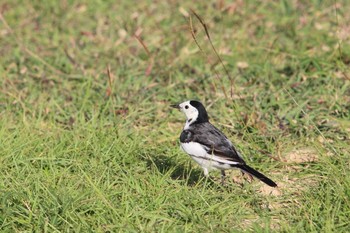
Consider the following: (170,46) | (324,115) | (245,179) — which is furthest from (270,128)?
(170,46)

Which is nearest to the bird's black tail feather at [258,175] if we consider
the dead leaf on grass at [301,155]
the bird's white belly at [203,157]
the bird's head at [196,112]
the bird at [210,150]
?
the bird at [210,150]

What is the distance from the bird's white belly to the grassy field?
0.42ft

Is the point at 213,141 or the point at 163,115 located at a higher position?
the point at 213,141

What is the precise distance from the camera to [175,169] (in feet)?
20.5

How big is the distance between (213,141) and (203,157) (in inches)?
6.7

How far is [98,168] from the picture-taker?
5992mm

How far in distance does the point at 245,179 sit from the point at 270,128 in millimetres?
1182

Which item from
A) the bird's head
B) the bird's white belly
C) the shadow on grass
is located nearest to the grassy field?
the shadow on grass

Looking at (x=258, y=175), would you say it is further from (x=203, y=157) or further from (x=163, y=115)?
(x=163, y=115)

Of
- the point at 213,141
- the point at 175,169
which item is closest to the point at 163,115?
the point at 175,169

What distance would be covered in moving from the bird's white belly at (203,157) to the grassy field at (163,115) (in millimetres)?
128

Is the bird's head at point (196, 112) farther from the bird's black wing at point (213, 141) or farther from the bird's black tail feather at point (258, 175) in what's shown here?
the bird's black tail feather at point (258, 175)

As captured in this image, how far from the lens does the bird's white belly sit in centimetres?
563

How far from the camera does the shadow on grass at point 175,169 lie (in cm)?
604
